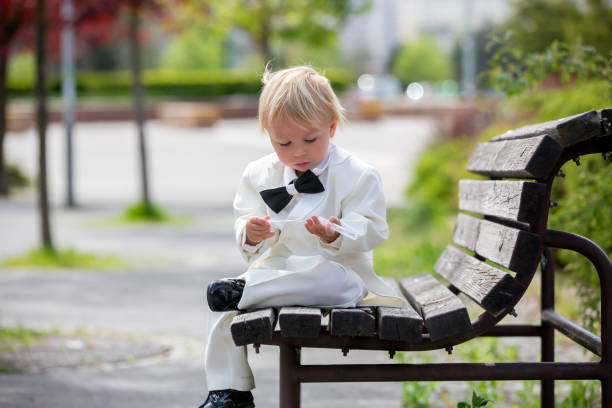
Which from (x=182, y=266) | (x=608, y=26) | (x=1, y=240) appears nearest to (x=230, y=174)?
(x=608, y=26)

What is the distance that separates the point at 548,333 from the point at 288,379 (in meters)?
1.26

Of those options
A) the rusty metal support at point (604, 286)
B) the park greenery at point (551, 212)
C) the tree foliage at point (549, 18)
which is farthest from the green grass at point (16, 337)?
the tree foliage at point (549, 18)

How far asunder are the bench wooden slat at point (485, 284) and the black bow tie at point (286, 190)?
59 cm

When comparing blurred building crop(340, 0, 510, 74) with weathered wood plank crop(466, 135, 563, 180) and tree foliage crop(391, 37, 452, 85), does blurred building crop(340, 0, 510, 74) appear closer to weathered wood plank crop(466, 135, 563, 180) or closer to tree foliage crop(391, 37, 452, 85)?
tree foliage crop(391, 37, 452, 85)

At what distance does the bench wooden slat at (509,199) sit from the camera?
106 inches

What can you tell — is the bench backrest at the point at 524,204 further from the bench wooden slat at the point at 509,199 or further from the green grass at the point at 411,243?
the green grass at the point at 411,243

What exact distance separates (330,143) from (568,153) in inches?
31.3

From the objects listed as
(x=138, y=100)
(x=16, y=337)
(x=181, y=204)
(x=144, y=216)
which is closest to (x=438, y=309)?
(x=16, y=337)

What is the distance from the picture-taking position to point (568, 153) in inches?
108

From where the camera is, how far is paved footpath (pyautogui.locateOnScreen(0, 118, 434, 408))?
163 inches

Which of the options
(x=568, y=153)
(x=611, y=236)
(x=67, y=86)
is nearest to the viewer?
(x=568, y=153)

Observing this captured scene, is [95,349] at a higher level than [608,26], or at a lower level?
lower

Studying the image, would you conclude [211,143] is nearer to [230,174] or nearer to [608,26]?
[230,174]

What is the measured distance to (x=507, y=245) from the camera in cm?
278
